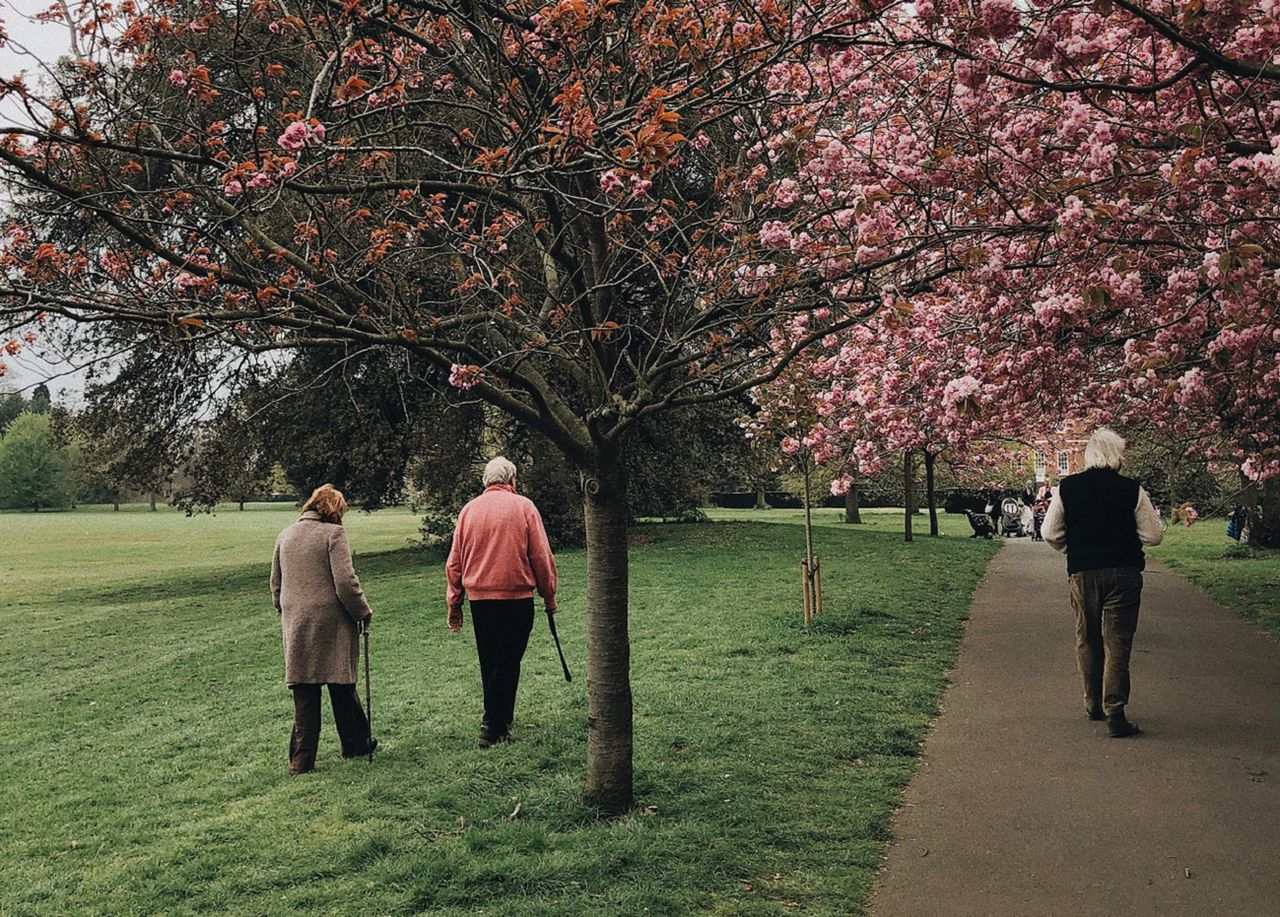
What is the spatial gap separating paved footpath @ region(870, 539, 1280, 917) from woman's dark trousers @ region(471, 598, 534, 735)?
9.52 feet

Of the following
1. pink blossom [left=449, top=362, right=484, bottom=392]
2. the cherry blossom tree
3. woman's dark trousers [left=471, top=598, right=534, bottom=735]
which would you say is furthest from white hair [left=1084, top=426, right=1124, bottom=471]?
pink blossom [left=449, top=362, right=484, bottom=392]

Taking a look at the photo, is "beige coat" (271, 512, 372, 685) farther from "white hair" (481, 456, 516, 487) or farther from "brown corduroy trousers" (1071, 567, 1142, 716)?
"brown corduroy trousers" (1071, 567, 1142, 716)

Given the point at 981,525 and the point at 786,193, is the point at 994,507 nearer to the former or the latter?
the point at 981,525

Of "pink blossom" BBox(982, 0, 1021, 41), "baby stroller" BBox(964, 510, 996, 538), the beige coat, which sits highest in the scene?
"pink blossom" BBox(982, 0, 1021, 41)

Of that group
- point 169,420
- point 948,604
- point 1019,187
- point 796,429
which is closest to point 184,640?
point 169,420

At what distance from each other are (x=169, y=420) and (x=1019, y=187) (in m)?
21.0

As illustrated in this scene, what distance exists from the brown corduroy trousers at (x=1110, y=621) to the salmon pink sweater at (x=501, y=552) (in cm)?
388

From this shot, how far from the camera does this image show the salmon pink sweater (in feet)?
24.7

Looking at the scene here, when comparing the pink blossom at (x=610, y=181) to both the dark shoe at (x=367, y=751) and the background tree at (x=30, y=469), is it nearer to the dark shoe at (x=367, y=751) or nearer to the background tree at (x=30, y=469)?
the dark shoe at (x=367, y=751)

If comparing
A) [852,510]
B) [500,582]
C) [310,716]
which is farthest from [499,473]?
[852,510]

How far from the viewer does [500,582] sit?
24.7 ft

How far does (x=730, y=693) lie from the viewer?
8.98 m

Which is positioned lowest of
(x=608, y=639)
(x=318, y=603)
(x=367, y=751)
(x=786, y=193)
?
(x=367, y=751)

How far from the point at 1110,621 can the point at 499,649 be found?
4390 mm
